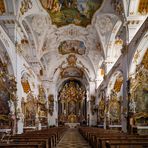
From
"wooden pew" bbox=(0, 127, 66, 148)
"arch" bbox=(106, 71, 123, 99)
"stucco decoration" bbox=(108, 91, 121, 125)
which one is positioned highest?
"arch" bbox=(106, 71, 123, 99)

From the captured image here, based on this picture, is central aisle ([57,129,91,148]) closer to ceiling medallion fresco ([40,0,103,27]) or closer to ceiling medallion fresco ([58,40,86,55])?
ceiling medallion fresco ([40,0,103,27])

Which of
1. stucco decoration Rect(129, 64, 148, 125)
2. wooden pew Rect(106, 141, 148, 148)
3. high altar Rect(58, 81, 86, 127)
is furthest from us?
high altar Rect(58, 81, 86, 127)

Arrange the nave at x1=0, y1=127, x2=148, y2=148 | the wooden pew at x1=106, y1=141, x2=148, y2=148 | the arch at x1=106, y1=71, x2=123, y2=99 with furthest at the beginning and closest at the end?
the arch at x1=106, y1=71, x2=123, y2=99
the nave at x1=0, y1=127, x2=148, y2=148
the wooden pew at x1=106, y1=141, x2=148, y2=148

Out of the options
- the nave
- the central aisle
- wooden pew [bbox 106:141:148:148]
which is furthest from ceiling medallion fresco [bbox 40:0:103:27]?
wooden pew [bbox 106:141:148:148]

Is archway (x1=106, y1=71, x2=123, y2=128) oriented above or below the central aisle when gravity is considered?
above

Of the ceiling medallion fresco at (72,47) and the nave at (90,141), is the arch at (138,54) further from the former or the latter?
the ceiling medallion fresco at (72,47)

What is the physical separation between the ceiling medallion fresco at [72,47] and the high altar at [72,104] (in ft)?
48.9

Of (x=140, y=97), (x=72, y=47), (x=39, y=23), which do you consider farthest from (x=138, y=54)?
(x=72, y=47)

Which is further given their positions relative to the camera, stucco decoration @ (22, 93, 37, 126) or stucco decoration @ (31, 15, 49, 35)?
stucco decoration @ (22, 93, 37, 126)

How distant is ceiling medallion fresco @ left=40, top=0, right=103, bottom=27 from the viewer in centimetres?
2148

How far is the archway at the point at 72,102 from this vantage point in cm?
A: 4769

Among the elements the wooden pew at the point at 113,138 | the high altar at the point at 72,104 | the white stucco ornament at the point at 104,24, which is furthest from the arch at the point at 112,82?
the high altar at the point at 72,104

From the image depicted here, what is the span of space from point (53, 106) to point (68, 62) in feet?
24.2

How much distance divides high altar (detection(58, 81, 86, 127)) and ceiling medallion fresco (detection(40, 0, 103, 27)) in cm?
2295
